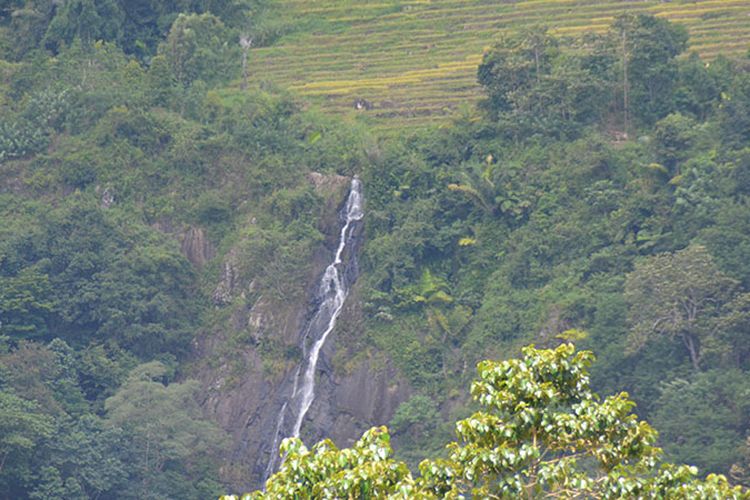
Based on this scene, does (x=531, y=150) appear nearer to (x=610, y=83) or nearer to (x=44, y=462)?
(x=610, y=83)

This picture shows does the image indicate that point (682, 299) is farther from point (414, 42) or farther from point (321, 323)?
point (414, 42)

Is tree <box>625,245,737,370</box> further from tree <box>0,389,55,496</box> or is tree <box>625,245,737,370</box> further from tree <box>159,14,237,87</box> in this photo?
tree <box>159,14,237,87</box>

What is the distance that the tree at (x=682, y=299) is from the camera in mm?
34406

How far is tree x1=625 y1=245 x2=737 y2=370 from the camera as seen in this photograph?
3441 cm

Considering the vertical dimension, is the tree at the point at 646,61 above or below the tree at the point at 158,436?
above

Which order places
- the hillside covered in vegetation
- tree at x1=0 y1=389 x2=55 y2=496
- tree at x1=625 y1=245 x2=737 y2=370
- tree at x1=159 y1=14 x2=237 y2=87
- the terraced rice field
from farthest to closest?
1. tree at x1=159 y1=14 x2=237 y2=87
2. the terraced rice field
3. the hillside covered in vegetation
4. tree at x1=0 y1=389 x2=55 y2=496
5. tree at x1=625 y1=245 x2=737 y2=370

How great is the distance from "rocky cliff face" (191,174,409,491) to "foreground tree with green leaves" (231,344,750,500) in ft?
76.8

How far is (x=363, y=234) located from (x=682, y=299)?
31.1 feet

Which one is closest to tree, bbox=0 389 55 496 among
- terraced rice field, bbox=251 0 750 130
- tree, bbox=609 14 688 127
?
terraced rice field, bbox=251 0 750 130

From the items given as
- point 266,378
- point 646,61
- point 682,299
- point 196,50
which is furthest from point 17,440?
point 646,61

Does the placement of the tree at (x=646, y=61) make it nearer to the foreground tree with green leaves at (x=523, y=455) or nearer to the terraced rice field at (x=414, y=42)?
the terraced rice field at (x=414, y=42)

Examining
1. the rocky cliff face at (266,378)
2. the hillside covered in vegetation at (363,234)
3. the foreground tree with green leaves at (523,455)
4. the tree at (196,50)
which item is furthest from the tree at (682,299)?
the foreground tree with green leaves at (523,455)

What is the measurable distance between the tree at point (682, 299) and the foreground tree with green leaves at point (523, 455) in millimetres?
19728

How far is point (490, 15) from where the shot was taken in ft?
158
